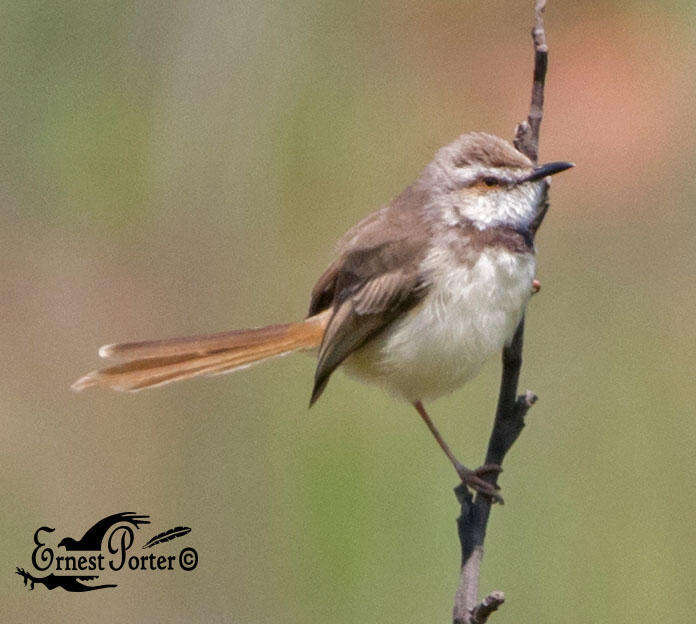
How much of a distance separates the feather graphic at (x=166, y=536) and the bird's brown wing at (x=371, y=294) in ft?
4.17

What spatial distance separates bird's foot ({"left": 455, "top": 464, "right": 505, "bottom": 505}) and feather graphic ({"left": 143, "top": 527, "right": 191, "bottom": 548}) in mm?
1471

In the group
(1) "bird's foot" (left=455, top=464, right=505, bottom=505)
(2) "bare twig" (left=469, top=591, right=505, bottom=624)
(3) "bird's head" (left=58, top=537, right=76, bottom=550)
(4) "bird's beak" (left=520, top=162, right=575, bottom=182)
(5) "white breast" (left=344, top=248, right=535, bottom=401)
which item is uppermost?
(4) "bird's beak" (left=520, top=162, right=575, bottom=182)

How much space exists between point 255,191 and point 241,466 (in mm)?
1423

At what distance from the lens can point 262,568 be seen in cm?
450

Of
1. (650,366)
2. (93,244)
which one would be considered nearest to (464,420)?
(650,366)

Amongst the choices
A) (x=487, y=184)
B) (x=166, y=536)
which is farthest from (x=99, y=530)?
(x=487, y=184)

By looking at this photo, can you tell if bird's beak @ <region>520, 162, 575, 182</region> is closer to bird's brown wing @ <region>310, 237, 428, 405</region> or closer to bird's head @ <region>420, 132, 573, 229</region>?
bird's head @ <region>420, 132, 573, 229</region>

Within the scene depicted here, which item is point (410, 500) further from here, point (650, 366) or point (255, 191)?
point (255, 191)

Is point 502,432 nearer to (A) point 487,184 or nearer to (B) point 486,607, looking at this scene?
(B) point 486,607

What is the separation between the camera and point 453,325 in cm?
338

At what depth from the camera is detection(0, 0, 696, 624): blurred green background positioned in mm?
4410

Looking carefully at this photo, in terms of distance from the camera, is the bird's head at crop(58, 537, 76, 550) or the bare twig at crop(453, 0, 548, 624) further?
the bird's head at crop(58, 537, 76, 550)

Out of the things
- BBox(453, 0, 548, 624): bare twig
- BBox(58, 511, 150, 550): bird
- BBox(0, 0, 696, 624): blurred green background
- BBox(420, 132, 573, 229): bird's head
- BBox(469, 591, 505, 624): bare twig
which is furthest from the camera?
BBox(0, 0, 696, 624): blurred green background

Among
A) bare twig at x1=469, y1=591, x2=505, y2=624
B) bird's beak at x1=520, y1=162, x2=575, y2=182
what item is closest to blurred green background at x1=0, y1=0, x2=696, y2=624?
bird's beak at x1=520, y1=162, x2=575, y2=182
